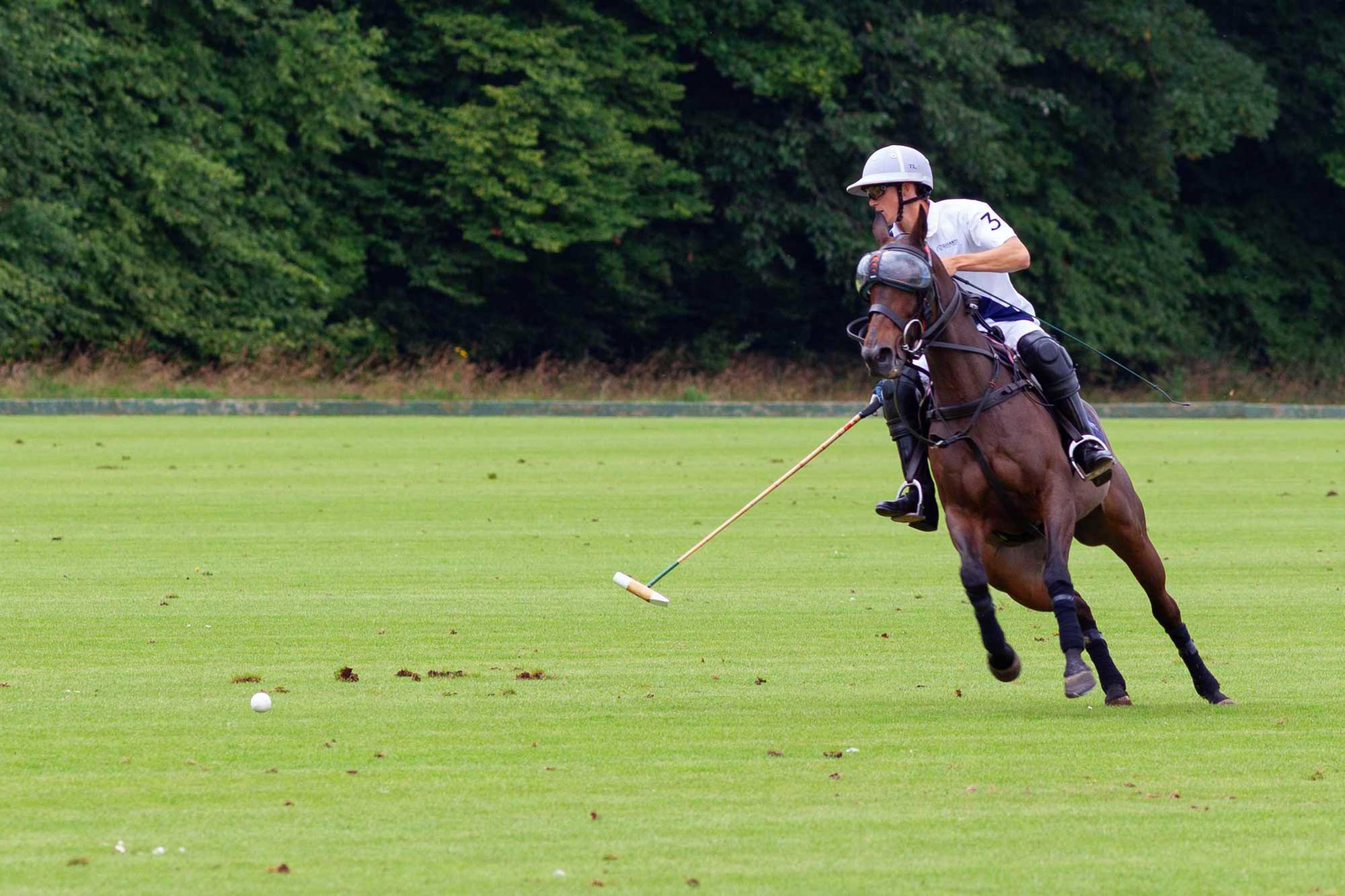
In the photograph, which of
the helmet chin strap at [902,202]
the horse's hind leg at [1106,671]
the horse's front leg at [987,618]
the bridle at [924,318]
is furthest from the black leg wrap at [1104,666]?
the helmet chin strap at [902,202]

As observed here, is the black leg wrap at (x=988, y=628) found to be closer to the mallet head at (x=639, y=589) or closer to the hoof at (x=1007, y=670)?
the hoof at (x=1007, y=670)

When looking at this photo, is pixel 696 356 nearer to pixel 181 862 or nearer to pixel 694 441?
pixel 694 441

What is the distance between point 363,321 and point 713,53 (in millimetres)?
8855

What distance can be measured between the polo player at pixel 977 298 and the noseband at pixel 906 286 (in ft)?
0.65

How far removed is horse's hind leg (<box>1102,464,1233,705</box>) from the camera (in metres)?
8.99

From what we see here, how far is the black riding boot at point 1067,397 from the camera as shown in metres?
8.60

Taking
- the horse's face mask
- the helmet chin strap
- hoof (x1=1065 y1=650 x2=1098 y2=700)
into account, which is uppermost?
the helmet chin strap

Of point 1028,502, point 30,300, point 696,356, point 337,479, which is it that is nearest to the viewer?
point 1028,502

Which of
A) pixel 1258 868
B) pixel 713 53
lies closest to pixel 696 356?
pixel 713 53

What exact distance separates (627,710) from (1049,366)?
7.37ft

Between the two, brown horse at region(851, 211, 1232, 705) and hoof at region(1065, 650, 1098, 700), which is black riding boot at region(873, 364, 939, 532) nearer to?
brown horse at region(851, 211, 1232, 705)

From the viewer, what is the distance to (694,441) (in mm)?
27844

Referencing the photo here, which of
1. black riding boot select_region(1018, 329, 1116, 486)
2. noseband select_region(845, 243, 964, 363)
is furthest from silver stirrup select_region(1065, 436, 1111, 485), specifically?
noseband select_region(845, 243, 964, 363)

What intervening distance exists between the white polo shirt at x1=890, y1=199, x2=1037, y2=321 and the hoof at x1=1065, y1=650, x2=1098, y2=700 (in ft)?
5.33
